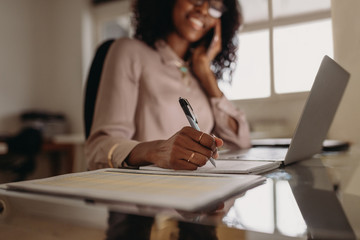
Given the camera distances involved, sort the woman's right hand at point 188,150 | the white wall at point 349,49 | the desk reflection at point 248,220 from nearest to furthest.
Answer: the desk reflection at point 248,220 < the woman's right hand at point 188,150 < the white wall at point 349,49

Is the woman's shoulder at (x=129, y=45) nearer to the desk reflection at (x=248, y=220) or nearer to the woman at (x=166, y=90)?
the woman at (x=166, y=90)

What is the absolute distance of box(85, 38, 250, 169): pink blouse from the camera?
76 centimetres

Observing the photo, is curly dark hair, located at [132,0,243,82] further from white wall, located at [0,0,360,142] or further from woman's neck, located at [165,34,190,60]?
white wall, located at [0,0,360,142]

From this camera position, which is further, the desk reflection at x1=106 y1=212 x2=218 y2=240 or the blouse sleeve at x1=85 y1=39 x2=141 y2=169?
the blouse sleeve at x1=85 y1=39 x2=141 y2=169

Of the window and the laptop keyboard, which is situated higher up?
the window

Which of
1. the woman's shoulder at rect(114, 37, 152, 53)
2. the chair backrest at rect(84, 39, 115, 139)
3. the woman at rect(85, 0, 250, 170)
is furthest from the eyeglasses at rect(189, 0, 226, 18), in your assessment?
the chair backrest at rect(84, 39, 115, 139)

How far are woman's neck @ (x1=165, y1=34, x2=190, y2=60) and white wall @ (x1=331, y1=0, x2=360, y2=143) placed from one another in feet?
1.68

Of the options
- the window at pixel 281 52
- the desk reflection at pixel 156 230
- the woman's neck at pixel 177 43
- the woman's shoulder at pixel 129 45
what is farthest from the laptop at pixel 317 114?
the woman's neck at pixel 177 43

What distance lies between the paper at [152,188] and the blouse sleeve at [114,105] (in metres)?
0.30

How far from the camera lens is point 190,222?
22cm

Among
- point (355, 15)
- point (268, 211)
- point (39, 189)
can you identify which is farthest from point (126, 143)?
point (355, 15)

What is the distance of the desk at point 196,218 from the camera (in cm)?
21

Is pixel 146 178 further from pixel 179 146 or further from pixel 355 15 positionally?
pixel 355 15

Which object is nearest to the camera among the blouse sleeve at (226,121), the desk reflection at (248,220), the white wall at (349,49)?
the desk reflection at (248,220)
